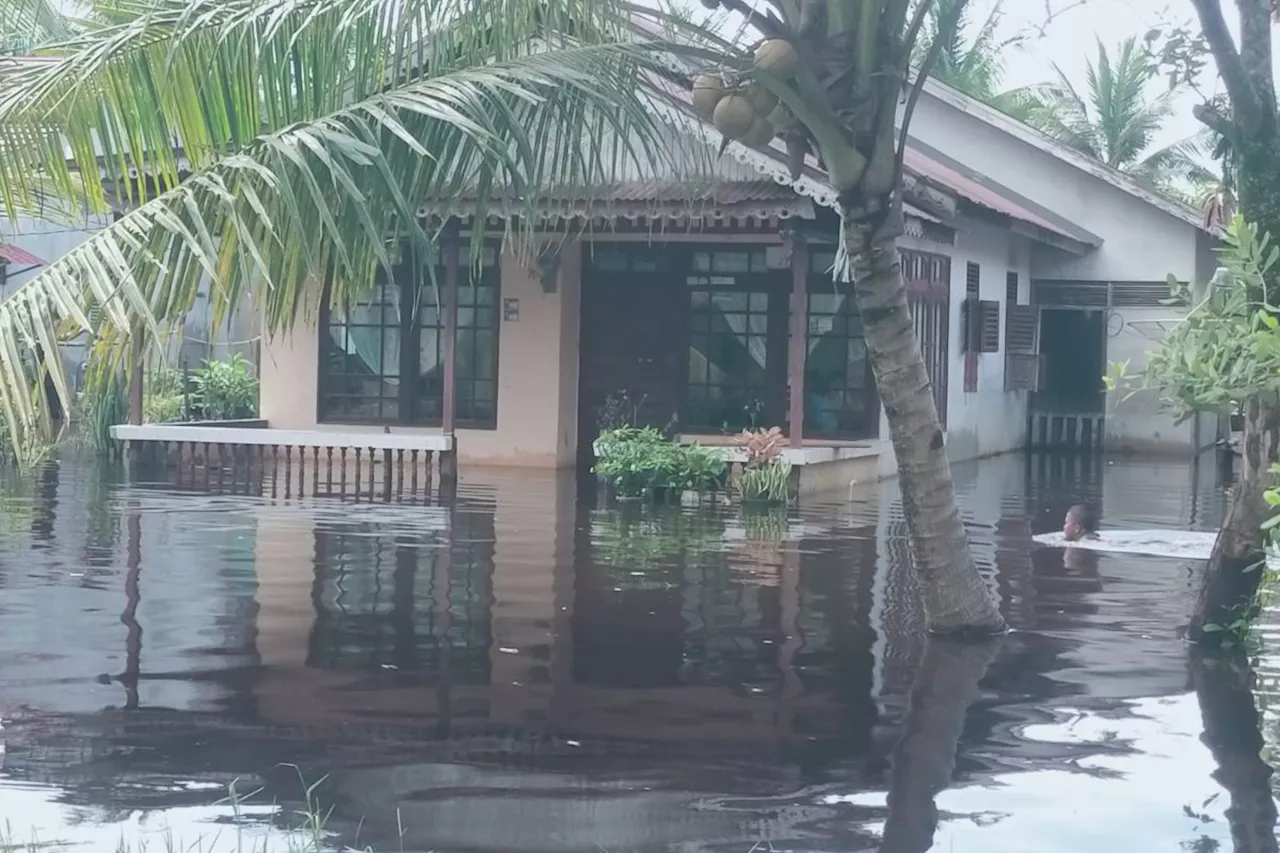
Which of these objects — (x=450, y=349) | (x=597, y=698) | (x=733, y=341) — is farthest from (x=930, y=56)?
(x=733, y=341)

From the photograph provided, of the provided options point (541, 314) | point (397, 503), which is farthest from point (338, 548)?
point (541, 314)

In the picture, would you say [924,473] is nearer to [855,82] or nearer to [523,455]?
[855,82]

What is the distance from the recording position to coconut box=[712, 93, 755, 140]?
835cm

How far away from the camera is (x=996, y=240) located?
955 inches

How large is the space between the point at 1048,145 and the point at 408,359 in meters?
10.4

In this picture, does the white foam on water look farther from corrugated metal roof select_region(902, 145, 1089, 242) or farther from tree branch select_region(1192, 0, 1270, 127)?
tree branch select_region(1192, 0, 1270, 127)

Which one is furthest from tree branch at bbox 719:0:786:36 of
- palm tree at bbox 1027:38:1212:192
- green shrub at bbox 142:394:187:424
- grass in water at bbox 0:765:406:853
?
palm tree at bbox 1027:38:1212:192

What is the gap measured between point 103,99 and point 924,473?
14.0 feet

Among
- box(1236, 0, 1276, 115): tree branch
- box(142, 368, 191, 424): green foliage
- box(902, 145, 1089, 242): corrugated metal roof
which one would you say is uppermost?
box(902, 145, 1089, 242): corrugated metal roof

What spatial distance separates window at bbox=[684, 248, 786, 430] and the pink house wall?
1301mm

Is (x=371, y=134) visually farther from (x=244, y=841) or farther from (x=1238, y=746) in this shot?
(x=1238, y=746)

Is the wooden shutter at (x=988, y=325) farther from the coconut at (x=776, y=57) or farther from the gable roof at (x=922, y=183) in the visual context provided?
the coconut at (x=776, y=57)

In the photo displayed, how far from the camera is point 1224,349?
5.65 meters

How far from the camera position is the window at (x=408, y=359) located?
65.9ft
